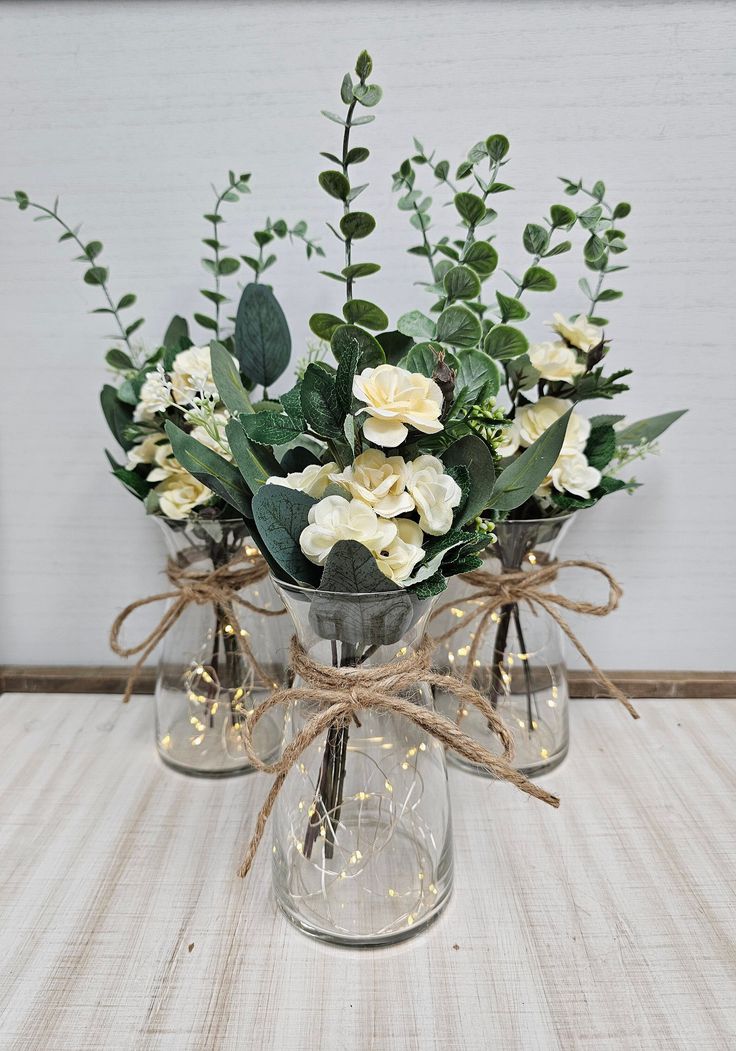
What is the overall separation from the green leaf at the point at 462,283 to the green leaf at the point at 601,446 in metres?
0.23

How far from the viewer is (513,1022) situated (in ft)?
1.64

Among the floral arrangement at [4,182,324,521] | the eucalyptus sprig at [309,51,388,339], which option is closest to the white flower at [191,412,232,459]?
the floral arrangement at [4,182,324,521]

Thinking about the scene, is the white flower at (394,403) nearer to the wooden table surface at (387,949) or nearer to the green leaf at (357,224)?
the green leaf at (357,224)

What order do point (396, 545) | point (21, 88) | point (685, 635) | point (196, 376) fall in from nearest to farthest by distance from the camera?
point (396, 545) < point (196, 376) < point (21, 88) < point (685, 635)

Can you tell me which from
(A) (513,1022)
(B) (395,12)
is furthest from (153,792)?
(B) (395,12)

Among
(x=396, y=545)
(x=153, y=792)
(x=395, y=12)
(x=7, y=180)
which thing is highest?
(x=395, y=12)

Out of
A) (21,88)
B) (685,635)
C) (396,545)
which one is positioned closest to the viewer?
(396,545)

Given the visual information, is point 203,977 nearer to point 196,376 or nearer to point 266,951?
point 266,951

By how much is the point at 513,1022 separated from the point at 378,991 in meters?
0.09

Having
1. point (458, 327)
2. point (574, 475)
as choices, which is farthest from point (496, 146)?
point (574, 475)

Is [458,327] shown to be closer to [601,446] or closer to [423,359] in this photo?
[423,359]

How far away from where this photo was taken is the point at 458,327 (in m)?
0.51

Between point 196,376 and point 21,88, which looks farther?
point 21,88

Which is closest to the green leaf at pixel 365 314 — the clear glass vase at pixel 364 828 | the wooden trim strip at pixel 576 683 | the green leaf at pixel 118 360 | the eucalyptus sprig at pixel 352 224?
the eucalyptus sprig at pixel 352 224
